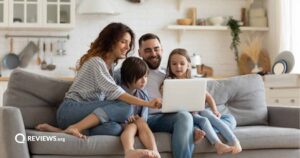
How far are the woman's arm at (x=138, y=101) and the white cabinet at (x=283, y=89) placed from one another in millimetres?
2222

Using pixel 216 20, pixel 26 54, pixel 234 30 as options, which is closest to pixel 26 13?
pixel 26 54

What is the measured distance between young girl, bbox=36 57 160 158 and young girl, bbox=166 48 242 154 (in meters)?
0.29

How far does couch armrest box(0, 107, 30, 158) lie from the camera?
256 cm

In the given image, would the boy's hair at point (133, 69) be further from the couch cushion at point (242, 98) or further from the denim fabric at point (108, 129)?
the couch cushion at point (242, 98)

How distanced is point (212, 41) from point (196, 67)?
499mm

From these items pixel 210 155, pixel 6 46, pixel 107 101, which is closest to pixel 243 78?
pixel 210 155

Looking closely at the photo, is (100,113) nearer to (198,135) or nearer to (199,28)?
(198,135)

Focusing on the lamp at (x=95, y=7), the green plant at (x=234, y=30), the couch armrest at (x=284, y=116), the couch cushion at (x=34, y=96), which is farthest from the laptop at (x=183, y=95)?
the green plant at (x=234, y=30)

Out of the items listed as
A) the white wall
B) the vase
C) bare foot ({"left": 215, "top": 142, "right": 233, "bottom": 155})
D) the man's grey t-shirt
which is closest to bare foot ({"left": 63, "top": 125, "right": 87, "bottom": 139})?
the man's grey t-shirt

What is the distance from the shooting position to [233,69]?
6090 millimetres

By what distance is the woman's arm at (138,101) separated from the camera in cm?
283

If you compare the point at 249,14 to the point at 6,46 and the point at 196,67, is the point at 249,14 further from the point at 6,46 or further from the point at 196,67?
the point at 6,46

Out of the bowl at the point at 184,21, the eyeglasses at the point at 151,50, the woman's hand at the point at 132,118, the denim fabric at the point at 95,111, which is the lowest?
the woman's hand at the point at 132,118

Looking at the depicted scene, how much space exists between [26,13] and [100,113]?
112 inches
